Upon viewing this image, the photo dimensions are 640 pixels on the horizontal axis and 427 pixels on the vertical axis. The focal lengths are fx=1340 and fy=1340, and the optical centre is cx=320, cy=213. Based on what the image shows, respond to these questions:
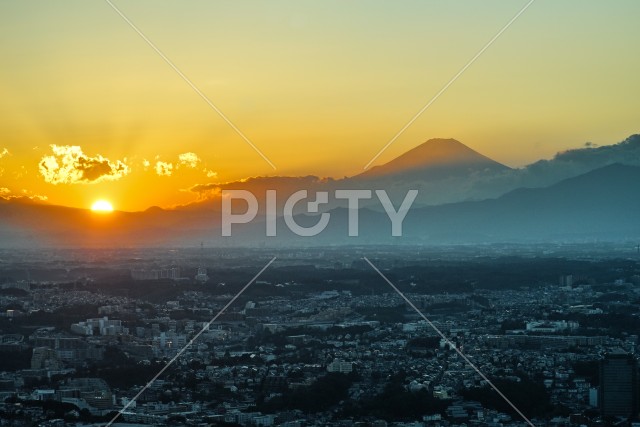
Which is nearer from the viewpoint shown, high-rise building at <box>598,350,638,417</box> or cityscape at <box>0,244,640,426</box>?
high-rise building at <box>598,350,638,417</box>

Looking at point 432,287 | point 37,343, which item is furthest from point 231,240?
point 37,343

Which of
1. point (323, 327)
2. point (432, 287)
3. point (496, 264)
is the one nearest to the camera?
point (323, 327)

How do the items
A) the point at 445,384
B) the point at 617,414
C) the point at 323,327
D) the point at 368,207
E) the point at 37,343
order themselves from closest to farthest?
the point at 617,414 → the point at 445,384 → the point at 37,343 → the point at 323,327 → the point at 368,207

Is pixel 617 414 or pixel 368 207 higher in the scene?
pixel 368 207

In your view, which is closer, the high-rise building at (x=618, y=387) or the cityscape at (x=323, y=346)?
the high-rise building at (x=618, y=387)

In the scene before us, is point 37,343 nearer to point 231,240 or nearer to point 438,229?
point 231,240

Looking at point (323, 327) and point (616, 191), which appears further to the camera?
point (616, 191)

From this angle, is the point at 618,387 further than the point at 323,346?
No

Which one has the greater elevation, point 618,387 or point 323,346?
point 323,346
